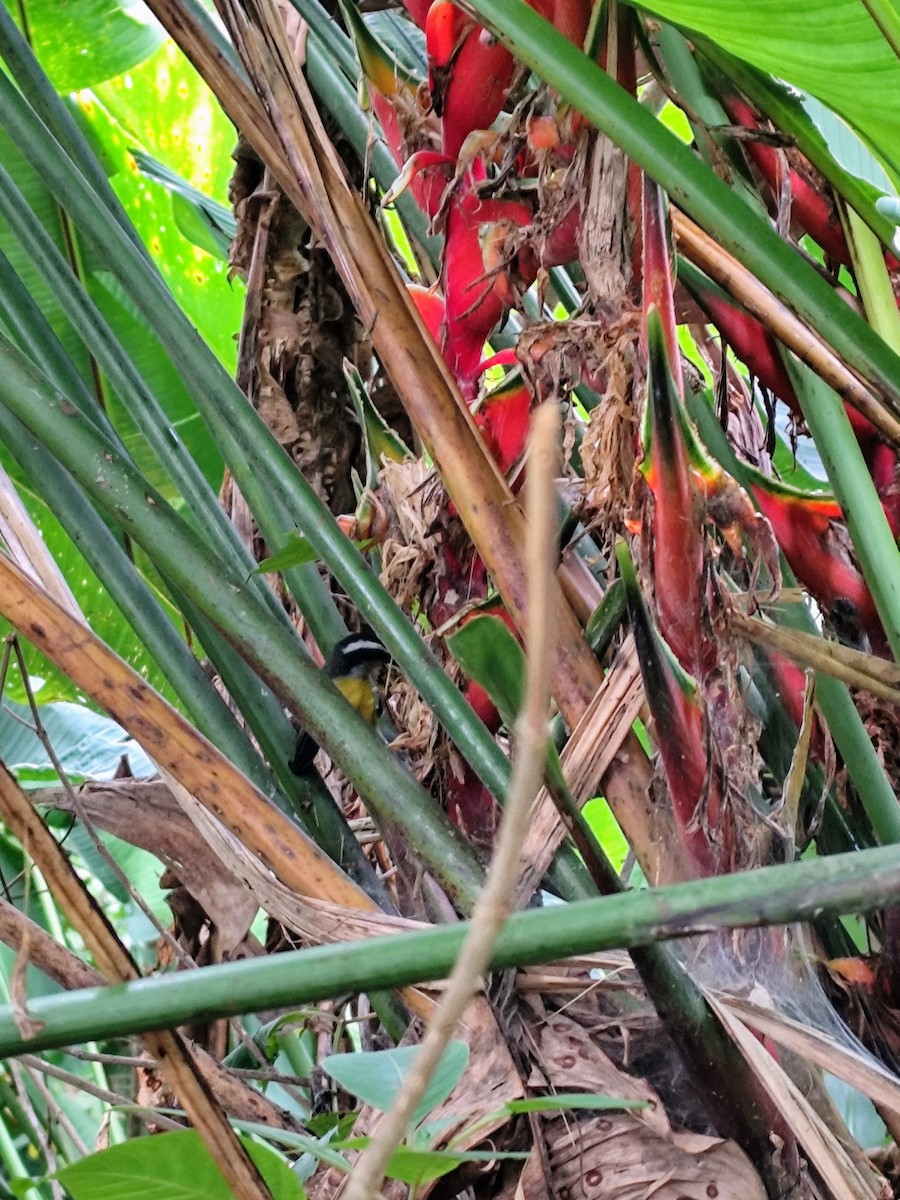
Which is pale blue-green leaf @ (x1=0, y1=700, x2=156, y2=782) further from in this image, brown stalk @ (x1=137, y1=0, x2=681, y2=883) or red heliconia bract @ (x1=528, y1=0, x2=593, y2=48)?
red heliconia bract @ (x1=528, y1=0, x2=593, y2=48)

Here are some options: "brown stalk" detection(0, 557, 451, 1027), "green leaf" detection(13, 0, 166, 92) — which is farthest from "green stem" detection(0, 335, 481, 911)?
"green leaf" detection(13, 0, 166, 92)

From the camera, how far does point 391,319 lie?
42 centimetres

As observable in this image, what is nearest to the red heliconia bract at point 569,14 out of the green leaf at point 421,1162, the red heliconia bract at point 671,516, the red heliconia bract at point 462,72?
the red heliconia bract at point 462,72

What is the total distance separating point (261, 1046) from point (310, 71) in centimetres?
47

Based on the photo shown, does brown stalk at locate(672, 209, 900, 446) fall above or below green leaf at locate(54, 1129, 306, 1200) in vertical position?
above

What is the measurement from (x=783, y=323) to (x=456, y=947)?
0.82ft

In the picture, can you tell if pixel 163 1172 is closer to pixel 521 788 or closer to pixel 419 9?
pixel 521 788

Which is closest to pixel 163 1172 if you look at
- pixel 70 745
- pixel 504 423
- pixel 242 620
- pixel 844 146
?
pixel 242 620

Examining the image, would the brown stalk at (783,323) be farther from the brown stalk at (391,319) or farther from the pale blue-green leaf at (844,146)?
the pale blue-green leaf at (844,146)

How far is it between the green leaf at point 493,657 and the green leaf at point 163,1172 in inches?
6.5

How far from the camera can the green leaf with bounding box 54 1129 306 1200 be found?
0.85 ft

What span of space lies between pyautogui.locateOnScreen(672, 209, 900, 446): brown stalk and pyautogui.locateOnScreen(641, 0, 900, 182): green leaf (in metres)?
0.06

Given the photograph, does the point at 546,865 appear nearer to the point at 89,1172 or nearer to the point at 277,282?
the point at 89,1172

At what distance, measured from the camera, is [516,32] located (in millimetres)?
314
